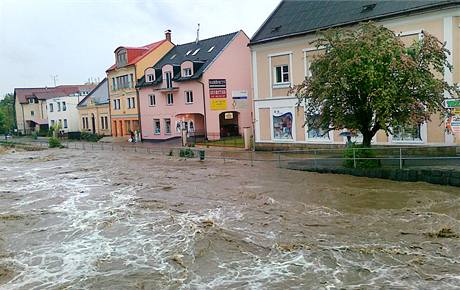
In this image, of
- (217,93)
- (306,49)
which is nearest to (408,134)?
(306,49)

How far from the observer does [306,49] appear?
31.1 metres

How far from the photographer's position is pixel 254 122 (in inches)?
1393

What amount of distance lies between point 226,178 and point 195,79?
881 inches

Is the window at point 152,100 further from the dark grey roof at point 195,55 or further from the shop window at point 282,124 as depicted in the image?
the shop window at point 282,124

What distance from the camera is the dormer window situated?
188 feet

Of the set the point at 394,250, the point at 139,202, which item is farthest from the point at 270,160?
the point at 394,250

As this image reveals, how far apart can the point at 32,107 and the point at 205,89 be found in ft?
190

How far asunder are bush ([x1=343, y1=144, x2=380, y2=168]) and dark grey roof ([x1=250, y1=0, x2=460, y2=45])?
8846 mm

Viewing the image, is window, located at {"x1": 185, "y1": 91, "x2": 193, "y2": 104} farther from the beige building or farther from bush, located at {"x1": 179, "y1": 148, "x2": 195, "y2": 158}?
the beige building

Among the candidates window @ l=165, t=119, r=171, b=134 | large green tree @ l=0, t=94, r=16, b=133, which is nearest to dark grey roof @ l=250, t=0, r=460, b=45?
window @ l=165, t=119, r=171, b=134

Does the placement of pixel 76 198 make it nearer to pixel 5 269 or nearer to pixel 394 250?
pixel 5 269

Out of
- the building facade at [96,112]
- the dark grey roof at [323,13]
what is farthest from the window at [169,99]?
the dark grey roof at [323,13]

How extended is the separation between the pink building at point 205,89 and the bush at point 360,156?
20120 mm

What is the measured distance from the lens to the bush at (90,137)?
6212cm
